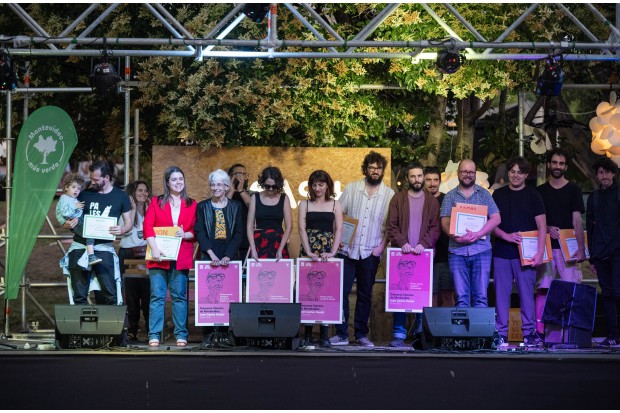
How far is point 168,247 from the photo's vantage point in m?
12.0

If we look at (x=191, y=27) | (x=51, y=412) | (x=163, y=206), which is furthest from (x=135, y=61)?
(x=51, y=412)

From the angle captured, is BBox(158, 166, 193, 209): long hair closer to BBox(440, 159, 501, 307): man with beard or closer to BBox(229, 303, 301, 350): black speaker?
BBox(229, 303, 301, 350): black speaker

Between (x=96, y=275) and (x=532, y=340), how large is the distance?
4.56 meters

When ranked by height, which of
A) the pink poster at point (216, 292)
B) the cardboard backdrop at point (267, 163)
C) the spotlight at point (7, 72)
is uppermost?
the spotlight at point (7, 72)

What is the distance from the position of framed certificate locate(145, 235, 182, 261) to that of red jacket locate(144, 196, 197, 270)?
6 centimetres

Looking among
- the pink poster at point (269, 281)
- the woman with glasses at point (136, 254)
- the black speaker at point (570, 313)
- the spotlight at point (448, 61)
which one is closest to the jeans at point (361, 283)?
the pink poster at point (269, 281)

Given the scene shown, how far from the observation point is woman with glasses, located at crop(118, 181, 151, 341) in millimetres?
13078

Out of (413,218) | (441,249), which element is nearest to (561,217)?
(441,249)

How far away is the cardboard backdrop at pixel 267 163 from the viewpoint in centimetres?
1410

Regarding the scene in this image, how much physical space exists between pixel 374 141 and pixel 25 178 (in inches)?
185

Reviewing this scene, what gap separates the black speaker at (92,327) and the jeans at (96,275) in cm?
55

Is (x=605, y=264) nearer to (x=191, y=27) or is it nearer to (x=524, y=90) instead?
(x=524, y=90)

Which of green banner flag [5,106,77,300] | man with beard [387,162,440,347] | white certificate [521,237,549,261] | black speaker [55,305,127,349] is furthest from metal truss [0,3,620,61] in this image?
black speaker [55,305,127,349]

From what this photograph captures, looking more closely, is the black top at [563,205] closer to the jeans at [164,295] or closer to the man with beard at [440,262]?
the man with beard at [440,262]
